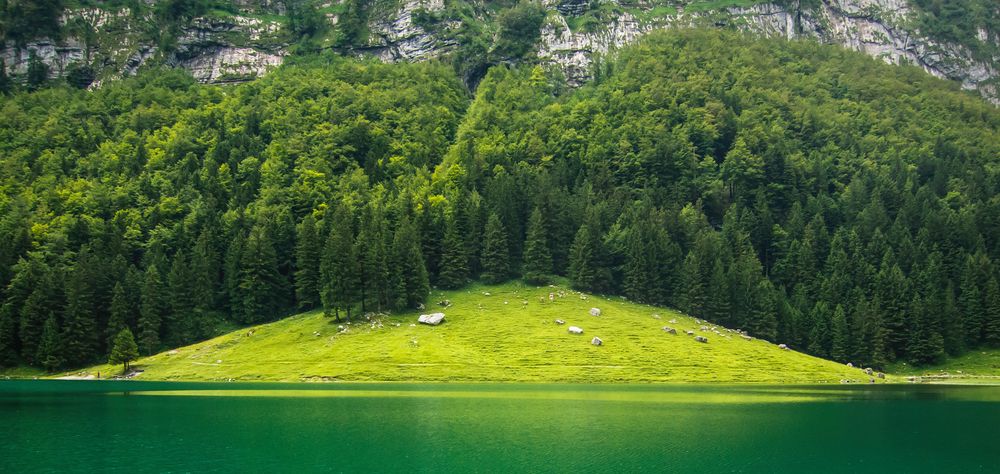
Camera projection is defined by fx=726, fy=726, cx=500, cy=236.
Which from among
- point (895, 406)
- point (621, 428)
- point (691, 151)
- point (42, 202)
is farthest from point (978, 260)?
point (42, 202)

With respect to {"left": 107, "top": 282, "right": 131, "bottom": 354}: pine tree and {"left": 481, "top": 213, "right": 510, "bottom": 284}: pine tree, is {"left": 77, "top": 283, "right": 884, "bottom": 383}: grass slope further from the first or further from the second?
{"left": 481, "top": 213, "right": 510, "bottom": 284}: pine tree

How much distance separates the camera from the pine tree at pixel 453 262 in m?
138

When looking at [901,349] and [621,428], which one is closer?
[621,428]

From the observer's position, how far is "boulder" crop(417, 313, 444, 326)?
387ft

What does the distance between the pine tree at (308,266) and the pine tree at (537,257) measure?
39065 millimetres

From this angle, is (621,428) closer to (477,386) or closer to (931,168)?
(477,386)

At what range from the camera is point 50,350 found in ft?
362

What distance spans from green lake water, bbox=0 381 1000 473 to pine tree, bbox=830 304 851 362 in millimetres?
44146

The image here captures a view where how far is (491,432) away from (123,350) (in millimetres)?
74699

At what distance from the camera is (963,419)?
62.4m

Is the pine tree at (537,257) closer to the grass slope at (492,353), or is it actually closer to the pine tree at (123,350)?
the grass slope at (492,353)

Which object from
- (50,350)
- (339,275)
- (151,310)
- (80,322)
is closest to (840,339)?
(339,275)

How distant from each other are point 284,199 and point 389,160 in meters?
35.1

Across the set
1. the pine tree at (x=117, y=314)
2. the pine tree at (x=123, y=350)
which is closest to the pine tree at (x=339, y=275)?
the pine tree at (x=123, y=350)
